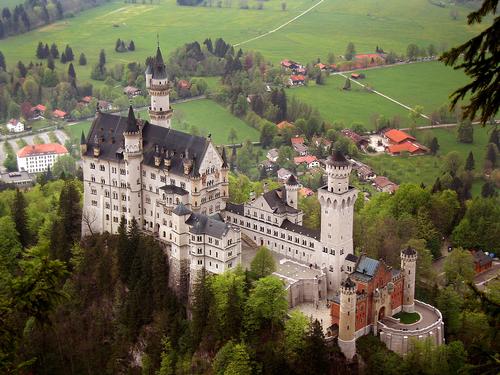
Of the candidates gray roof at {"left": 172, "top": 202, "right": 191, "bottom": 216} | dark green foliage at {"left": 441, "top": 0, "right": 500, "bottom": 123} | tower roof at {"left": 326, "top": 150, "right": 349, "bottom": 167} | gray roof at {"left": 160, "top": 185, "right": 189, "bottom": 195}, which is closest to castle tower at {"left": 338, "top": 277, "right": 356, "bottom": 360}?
tower roof at {"left": 326, "top": 150, "right": 349, "bottom": 167}

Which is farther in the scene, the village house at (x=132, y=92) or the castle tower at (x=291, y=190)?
the village house at (x=132, y=92)

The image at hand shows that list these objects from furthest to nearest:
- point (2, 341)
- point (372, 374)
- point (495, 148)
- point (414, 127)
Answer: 1. point (414, 127)
2. point (495, 148)
3. point (372, 374)
4. point (2, 341)

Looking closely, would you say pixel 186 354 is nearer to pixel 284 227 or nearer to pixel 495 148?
pixel 284 227

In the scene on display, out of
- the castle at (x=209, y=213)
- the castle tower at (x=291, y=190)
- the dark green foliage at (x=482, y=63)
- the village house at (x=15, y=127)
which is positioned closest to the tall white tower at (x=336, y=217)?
the castle at (x=209, y=213)

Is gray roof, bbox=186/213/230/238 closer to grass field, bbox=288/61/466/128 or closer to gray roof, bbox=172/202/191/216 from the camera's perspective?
gray roof, bbox=172/202/191/216

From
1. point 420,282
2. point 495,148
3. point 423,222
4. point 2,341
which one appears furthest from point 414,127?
point 2,341

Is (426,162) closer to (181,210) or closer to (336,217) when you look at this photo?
(336,217)

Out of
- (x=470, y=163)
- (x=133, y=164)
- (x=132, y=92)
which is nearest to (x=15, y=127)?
(x=132, y=92)

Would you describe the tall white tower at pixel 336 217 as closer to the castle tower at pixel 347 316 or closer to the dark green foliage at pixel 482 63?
the castle tower at pixel 347 316
